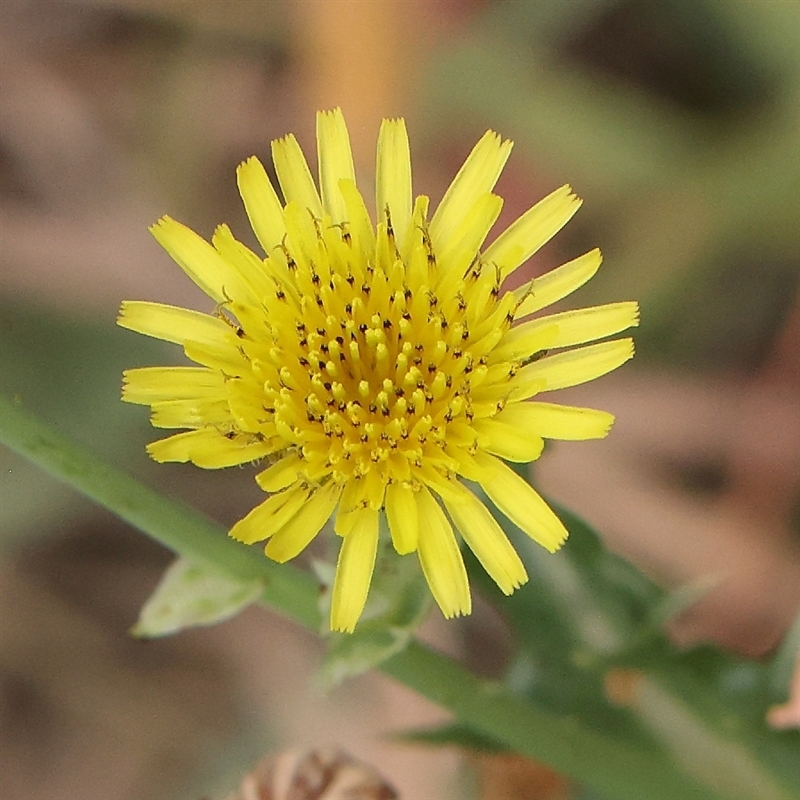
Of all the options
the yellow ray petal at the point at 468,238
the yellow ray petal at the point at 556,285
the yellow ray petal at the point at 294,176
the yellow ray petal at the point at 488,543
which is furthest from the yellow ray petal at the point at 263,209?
the yellow ray petal at the point at 488,543

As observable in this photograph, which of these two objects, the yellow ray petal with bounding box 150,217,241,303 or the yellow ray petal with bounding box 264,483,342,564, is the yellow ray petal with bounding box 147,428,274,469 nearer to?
the yellow ray petal with bounding box 264,483,342,564

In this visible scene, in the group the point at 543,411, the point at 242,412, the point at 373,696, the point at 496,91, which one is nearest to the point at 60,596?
the point at 373,696

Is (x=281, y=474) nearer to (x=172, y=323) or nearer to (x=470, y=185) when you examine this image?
(x=172, y=323)

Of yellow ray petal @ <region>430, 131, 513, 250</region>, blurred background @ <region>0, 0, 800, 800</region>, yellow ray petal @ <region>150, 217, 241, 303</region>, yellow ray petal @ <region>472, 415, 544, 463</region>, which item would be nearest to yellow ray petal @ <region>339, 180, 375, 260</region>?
yellow ray petal @ <region>430, 131, 513, 250</region>

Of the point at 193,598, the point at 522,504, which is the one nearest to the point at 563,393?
the point at 522,504

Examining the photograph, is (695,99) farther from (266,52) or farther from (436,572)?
(436,572)

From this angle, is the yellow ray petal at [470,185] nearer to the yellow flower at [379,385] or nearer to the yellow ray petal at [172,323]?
the yellow flower at [379,385]

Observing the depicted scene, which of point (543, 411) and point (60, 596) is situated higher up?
point (543, 411)

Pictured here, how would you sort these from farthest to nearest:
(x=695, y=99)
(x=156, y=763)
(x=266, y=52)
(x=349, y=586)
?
1. (x=266, y=52)
2. (x=695, y=99)
3. (x=156, y=763)
4. (x=349, y=586)
